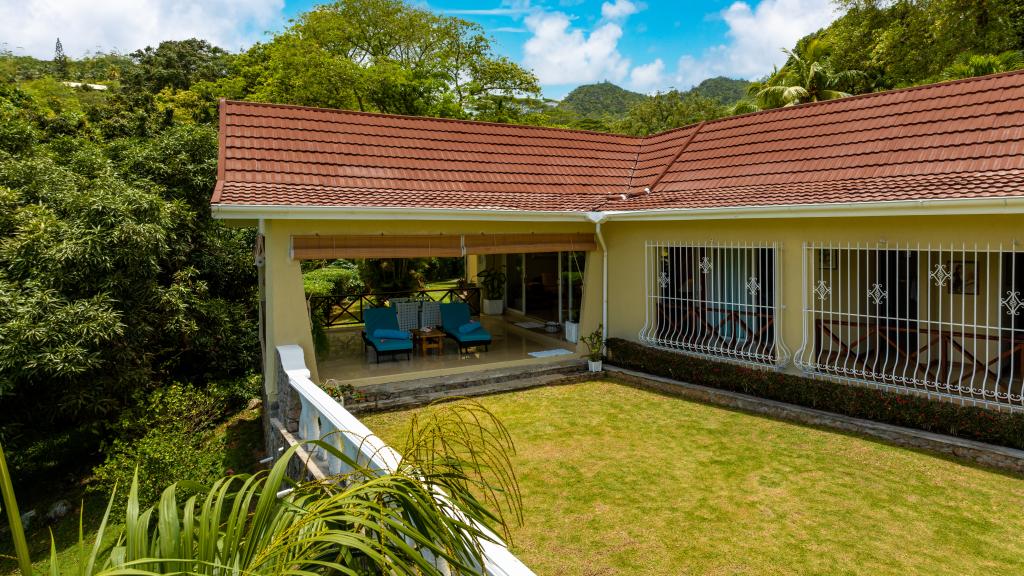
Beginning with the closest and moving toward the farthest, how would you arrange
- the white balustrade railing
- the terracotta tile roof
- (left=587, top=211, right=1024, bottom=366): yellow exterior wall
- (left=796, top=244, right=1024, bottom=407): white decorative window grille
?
the white balustrade railing < (left=587, top=211, right=1024, bottom=366): yellow exterior wall < (left=796, top=244, right=1024, bottom=407): white decorative window grille < the terracotta tile roof

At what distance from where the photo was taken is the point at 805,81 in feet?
93.7

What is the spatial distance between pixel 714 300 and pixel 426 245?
→ 5754mm

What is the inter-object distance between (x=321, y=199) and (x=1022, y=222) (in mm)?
10321

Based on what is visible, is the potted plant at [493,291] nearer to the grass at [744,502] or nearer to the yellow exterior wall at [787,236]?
the yellow exterior wall at [787,236]

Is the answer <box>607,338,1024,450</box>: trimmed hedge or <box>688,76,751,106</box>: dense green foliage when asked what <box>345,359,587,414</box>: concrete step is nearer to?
<box>607,338,1024,450</box>: trimmed hedge

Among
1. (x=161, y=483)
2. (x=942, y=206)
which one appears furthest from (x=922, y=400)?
(x=161, y=483)

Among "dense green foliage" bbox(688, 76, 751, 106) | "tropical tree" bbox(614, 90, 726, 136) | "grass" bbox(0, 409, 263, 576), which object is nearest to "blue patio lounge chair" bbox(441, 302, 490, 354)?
"grass" bbox(0, 409, 263, 576)

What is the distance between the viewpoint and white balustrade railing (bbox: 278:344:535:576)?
10.2 feet

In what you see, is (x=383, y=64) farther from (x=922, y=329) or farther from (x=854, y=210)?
(x=922, y=329)

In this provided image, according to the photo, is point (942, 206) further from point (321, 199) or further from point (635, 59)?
point (635, 59)

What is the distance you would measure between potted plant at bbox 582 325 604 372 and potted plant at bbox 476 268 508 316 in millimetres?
7015

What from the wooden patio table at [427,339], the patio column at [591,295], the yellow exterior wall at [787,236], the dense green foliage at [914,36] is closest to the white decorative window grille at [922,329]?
the yellow exterior wall at [787,236]

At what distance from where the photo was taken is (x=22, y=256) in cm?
981

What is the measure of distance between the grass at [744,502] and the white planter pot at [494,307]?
395 inches
